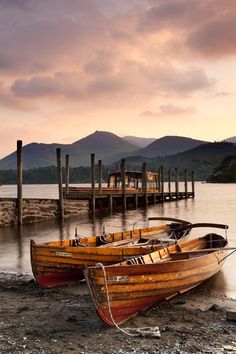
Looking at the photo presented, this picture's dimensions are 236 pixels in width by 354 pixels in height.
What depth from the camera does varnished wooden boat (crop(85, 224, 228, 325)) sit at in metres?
7.87

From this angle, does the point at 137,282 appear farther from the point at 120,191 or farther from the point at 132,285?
the point at 120,191

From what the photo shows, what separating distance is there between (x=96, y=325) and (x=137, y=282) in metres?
1.13

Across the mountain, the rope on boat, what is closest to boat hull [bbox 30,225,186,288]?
the rope on boat

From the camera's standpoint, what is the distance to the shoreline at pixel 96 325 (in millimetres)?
7027

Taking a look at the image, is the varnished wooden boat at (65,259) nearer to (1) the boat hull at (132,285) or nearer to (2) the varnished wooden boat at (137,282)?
(2) the varnished wooden boat at (137,282)

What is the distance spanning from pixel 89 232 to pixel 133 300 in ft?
51.7

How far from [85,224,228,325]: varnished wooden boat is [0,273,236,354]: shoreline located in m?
0.25

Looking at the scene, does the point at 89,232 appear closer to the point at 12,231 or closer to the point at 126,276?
the point at 12,231

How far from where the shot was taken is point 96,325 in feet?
26.5

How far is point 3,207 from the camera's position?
2370 cm

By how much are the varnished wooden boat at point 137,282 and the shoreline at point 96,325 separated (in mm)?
251

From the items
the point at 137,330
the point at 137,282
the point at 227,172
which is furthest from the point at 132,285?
the point at 227,172

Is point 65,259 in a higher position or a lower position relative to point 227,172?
lower

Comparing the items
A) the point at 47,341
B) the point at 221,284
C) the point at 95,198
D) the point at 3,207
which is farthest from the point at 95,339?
the point at 95,198
